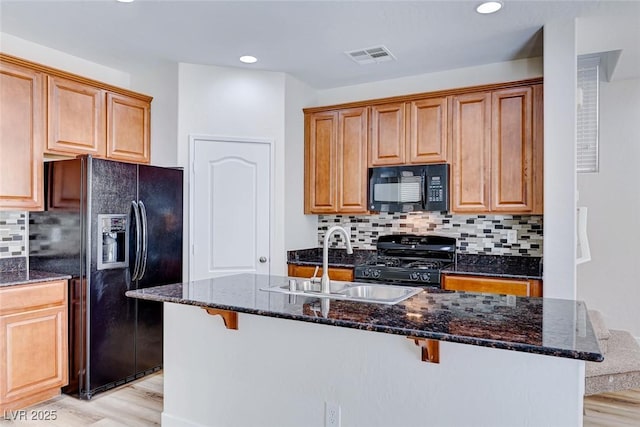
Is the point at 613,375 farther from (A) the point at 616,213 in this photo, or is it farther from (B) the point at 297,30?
(B) the point at 297,30

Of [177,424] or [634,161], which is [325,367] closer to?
[177,424]

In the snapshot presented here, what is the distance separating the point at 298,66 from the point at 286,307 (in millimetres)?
2620

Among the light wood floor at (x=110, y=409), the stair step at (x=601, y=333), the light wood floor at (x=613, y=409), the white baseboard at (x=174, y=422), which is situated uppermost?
the stair step at (x=601, y=333)

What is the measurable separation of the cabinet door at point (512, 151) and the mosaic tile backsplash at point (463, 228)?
35 centimetres

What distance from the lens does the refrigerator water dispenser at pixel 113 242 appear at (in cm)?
313

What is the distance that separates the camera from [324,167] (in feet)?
13.9

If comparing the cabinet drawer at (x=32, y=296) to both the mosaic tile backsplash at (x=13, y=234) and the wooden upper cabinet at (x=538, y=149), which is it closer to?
the mosaic tile backsplash at (x=13, y=234)

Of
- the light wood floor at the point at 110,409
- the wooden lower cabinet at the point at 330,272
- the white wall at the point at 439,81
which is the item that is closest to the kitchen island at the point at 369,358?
the light wood floor at the point at 110,409

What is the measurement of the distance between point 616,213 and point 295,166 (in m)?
3.13

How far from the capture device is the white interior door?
3834mm

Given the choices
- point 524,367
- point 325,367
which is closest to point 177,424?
point 325,367

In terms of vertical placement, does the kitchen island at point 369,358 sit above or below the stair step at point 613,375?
above

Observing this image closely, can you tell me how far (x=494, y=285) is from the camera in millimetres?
3240

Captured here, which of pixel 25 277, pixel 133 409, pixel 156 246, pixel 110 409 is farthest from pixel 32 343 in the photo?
pixel 156 246
